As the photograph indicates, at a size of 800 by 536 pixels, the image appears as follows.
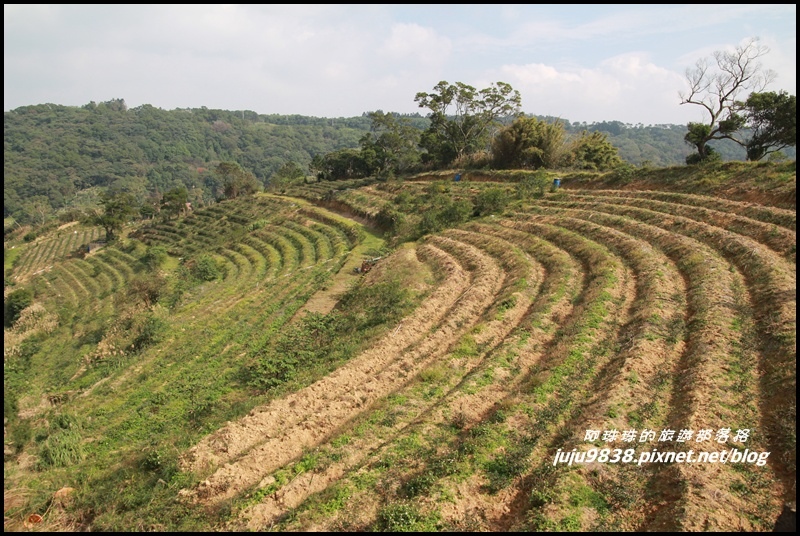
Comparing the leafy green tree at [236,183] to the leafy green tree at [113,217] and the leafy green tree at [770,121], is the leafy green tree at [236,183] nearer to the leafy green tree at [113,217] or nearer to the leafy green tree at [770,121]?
the leafy green tree at [113,217]

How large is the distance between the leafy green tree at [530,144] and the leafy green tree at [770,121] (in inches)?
675

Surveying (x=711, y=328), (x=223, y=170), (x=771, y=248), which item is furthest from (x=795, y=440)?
(x=223, y=170)

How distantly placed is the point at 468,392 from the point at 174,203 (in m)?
74.7

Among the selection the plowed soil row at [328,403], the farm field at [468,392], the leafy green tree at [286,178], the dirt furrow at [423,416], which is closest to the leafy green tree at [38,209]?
the leafy green tree at [286,178]

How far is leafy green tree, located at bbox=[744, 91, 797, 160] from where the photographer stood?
29016 millimetres

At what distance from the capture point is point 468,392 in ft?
39.0

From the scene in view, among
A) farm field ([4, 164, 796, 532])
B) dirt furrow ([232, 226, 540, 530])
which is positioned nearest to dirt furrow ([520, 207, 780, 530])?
farm field ([4, 164, 796, 532])

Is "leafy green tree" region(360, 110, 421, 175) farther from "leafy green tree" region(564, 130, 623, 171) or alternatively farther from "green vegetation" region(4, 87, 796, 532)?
"green vegetation" region(4, 87, 796, 532)

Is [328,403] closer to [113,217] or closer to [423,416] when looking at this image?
[423,416]

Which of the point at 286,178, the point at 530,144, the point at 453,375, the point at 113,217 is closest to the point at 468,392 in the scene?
the point at 453,375

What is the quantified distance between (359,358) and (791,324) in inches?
495

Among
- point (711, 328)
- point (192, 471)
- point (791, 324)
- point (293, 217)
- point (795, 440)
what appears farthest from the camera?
point (293, 217)

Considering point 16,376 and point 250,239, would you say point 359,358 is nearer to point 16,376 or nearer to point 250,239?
point 16,376

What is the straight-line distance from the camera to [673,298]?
1524 cm
